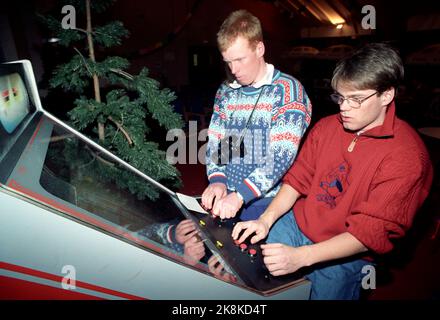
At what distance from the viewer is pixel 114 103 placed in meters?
1.92

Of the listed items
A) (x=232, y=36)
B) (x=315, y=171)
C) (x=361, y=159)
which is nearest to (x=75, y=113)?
(x=232, y=36)

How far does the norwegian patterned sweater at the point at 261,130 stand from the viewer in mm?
1367

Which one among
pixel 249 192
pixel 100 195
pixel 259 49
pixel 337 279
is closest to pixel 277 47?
pixel 259 49

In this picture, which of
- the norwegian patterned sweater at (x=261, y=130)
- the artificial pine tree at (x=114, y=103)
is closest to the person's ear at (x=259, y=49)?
the norwegian patterned sweater at (x=261, y=130)

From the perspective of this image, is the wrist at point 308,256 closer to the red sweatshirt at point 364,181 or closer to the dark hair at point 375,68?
the red sweatshirt at point 364,181

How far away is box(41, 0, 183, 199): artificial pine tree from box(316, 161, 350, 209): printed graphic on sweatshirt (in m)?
0.93

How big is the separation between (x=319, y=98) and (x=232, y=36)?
347 inches

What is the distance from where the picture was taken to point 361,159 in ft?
3.64

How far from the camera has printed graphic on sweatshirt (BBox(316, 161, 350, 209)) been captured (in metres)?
1.18

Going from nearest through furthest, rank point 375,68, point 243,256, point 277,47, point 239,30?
1. point 375,68
2. point 243,256
3. point 239,30
4. point 277,47

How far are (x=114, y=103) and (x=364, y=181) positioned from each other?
1604mm

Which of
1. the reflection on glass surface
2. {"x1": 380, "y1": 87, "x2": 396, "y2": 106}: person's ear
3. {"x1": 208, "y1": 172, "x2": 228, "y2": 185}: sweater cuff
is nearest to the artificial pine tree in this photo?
the reflection on glass surface

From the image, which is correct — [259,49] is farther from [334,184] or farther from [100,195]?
[100,195]
